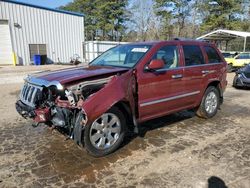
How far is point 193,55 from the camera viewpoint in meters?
5.57

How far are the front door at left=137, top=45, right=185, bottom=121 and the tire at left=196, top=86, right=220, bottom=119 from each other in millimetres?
965

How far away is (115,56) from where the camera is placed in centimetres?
530

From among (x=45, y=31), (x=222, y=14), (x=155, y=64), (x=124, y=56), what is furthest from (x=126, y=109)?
(x=222, y=14)

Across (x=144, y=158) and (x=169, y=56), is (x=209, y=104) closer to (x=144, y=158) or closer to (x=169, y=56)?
(x=169, y=56)

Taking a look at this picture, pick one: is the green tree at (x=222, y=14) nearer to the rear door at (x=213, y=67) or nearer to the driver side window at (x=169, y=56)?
the rear door at (x=213, y=67)

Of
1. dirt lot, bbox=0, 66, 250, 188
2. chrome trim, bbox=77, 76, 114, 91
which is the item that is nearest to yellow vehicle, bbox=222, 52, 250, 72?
dirt lot, bbox=0, 66, 250, 188

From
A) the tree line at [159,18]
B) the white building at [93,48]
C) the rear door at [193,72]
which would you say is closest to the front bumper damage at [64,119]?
the rear door at [193,72]

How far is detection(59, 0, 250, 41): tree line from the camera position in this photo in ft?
111

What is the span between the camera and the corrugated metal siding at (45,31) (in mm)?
20719

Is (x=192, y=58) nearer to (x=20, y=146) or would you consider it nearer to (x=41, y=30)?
(x=20, y=146)

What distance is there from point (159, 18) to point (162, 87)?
3796 centimetres

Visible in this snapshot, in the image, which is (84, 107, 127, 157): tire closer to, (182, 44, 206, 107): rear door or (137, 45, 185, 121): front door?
(137, 45, 185, 121): front door

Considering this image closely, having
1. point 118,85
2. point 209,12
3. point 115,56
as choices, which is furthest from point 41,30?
point 209,12

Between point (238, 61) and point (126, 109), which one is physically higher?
point (238, 61)
